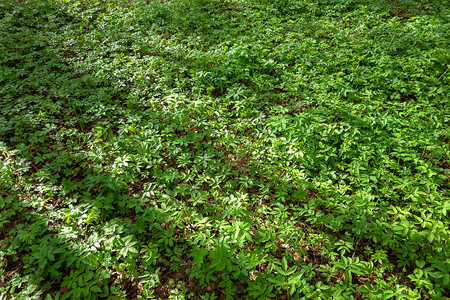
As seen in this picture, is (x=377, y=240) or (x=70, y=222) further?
(x=70, y=222)

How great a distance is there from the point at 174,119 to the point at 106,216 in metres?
Result: 1.81

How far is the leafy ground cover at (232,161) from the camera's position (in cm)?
232

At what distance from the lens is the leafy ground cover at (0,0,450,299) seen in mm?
2320

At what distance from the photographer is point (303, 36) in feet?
18.3

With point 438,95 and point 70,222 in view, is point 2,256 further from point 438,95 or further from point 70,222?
point 438,95

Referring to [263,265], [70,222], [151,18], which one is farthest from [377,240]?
[151,18]

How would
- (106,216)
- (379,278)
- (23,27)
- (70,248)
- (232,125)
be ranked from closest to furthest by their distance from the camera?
(379,278) < (70,248) < (106,216) < (232,125) < (23,27)

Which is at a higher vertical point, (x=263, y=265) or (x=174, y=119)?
(x=174, y=119)

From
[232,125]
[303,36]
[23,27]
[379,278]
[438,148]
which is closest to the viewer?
[379,278]

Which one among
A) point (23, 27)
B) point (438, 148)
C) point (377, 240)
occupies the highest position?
point (23, 27)

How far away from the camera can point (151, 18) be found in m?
6.84

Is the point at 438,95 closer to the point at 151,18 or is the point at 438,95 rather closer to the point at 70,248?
the point at 70,248

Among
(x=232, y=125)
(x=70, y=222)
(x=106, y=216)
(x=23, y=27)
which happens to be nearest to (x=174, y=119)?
(x=232, y=125)

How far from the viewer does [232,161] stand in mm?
3492
